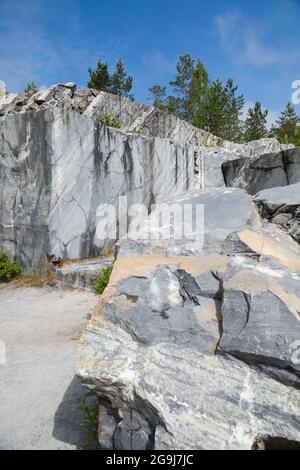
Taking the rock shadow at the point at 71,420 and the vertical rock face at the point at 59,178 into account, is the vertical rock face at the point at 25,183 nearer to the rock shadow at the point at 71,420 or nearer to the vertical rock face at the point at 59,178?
the vertical rock face at the point at 59,178

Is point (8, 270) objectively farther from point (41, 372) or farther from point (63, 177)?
point (41, 372)

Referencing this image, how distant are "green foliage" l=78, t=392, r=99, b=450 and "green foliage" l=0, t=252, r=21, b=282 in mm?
4583

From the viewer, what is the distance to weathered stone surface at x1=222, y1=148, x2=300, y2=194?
645 cm

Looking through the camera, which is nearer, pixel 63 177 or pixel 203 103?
pixel 63 177

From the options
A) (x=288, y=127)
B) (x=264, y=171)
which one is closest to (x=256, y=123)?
(x=288, y=127)

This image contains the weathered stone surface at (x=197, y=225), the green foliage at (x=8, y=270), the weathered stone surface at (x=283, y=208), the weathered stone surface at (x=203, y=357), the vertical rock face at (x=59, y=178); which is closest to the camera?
the weathered stone surface at (x=203, y=357)

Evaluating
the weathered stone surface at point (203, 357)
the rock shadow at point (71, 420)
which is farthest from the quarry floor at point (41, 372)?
the weathered stone surface at point (203, 357)

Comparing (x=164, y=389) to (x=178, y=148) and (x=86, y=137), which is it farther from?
(x=178, y=148)

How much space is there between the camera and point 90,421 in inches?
92.0

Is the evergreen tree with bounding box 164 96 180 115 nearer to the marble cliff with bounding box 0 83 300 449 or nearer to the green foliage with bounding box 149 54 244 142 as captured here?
the green foliage with bounding box 149 54 244 142

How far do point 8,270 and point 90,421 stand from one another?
4.93 m

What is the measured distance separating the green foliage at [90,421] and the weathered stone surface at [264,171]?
5.39 metres

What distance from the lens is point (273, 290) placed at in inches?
80.2

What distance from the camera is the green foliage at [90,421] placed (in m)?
2.19
